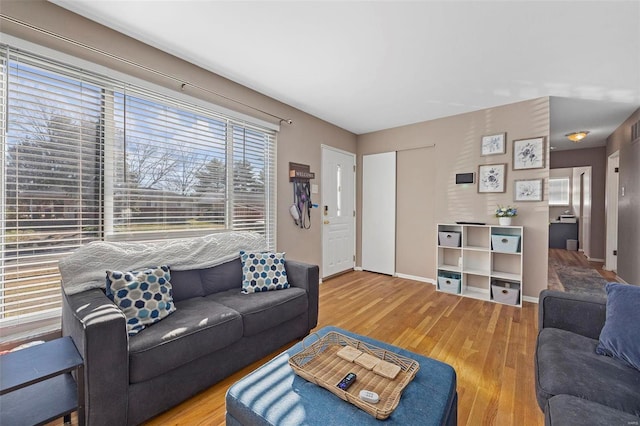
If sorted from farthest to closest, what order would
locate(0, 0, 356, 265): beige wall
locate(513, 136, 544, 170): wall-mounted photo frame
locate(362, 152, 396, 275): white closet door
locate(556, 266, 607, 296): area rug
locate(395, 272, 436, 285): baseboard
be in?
locate(362, 152, 396, 275): white closet door < locate(395, 272, 436, 285): baseboard < locate(556, 266, 607, 296): area rug < locate(513, 136, 544, 170): wall-mounted photo frame < locate(0, 0, 356, 265): beige wall

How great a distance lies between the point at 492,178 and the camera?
12.0ft

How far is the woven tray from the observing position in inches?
43.3

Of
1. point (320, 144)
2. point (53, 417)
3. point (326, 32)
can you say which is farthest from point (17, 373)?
point (320, 144)

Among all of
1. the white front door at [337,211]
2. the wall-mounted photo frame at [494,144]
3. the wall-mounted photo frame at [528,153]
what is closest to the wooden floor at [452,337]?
the white front door at [337,211]

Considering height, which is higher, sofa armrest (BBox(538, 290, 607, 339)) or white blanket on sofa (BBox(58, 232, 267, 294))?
white blanket on sofa (BBox(58, 232, 267, 294))

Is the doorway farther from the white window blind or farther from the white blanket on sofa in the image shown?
the white window blind

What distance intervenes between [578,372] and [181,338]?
2.02 metres

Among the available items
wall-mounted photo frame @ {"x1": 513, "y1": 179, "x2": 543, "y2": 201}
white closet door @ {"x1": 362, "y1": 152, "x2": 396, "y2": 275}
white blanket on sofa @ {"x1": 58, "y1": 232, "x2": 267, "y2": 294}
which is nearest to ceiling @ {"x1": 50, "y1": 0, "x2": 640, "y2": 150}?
wall-mounted photo frame @ {"x1": 513, "y1": 179, "x2": 543, "y2": 201}

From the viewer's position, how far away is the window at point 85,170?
175 cm

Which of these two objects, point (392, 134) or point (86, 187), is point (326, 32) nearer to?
point (86, 187)

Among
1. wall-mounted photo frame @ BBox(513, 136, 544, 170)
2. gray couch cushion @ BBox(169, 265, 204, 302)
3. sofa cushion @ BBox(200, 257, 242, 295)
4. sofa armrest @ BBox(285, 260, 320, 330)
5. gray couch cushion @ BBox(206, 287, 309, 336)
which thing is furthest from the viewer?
wall-mounted photo frame @ BBox(513, 136, 544, 170)

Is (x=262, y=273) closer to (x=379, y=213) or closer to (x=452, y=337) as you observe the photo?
(x=452, y=337)

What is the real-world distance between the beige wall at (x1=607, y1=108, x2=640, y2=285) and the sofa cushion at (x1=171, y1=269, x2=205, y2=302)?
17.3ft

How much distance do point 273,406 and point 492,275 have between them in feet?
11.2
